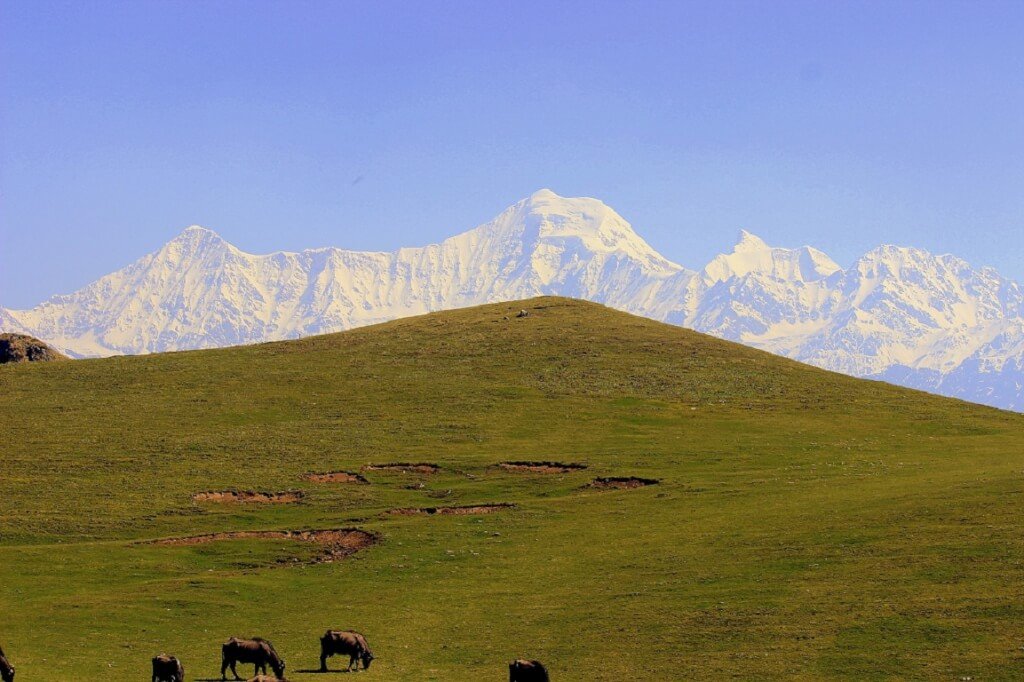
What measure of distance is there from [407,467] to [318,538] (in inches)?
682

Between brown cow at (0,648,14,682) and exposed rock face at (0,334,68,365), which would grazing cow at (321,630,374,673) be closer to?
brown cow at (0,648,14,682)

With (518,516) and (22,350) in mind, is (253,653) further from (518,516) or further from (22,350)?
(22,350)

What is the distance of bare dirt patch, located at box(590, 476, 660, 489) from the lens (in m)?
72.9

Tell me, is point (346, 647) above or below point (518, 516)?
below

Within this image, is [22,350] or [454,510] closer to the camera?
[454,510]

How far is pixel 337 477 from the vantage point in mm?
76125

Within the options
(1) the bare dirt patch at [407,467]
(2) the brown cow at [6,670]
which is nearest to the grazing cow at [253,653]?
(2) the brown cow at [6,670]

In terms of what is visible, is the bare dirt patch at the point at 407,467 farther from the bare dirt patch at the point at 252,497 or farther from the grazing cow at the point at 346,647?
the grazing cow at the point at 346,647

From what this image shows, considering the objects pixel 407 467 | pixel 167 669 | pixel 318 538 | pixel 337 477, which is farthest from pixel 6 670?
pixel 407 467

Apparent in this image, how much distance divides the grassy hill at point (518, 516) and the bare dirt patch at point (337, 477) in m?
1.36

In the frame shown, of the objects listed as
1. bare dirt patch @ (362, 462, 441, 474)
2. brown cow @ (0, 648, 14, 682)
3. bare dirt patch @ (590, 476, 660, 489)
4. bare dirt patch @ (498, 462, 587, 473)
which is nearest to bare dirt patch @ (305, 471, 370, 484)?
bare dirt patch @ (362, 462, 441, 474)

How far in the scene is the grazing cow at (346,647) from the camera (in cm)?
3919

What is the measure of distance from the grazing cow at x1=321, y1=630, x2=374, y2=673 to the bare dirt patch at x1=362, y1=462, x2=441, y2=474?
37548 mm

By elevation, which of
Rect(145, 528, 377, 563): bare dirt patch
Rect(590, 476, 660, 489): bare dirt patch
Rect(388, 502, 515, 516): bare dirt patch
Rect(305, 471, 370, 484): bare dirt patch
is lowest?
Rect(145, 528, 377, 563): bare dirt patch
